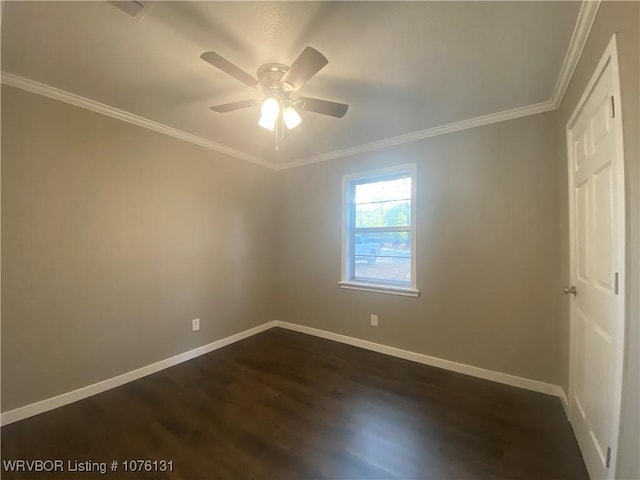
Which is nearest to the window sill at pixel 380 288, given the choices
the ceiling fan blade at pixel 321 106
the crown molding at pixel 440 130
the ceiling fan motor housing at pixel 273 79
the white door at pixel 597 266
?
the white door at pixel 597 266

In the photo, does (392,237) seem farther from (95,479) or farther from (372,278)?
(95,479)

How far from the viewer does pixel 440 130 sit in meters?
2.66

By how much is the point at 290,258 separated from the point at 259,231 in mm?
588

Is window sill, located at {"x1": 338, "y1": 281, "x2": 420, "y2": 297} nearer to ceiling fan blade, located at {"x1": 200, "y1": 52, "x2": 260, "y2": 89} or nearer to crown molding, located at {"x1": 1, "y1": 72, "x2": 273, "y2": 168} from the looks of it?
crown molding, located at {"x1": 1, "y1": 72, "x2": 273, "y2": 168}

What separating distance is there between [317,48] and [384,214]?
6.46 feet

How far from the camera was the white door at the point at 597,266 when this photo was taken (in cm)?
113

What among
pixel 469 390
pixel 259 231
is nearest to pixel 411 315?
pixel 469 390

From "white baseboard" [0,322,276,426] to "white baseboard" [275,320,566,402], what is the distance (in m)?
1.20

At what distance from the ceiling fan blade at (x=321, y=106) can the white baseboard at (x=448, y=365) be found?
249cm

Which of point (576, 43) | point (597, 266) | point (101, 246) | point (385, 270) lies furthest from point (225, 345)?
point (576, 43)

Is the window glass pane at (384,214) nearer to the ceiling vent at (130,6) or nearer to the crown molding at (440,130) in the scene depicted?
the crown molding at (440,130)

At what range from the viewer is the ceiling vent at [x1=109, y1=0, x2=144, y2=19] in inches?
49.1

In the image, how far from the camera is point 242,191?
3475 mm

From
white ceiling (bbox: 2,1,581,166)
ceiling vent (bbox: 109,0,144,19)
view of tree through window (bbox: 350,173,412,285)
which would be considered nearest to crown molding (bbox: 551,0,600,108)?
white ceiling (bbox: 2,1,581,166)
